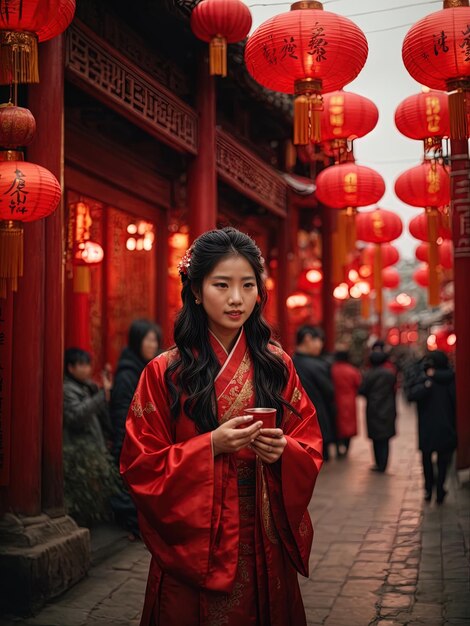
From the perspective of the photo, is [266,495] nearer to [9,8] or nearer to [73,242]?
[9,8]

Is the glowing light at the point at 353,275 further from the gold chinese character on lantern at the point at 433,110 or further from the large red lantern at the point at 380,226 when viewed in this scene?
the gold chinese character on lantern at the point at 433,110

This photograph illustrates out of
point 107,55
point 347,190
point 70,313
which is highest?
point 107,55

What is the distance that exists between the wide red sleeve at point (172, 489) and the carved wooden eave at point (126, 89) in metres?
3.54

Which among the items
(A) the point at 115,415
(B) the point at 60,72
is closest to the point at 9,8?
(B) the point at 60,72

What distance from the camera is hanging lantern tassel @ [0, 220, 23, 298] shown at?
4398 mm

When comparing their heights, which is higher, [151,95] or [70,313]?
[151,95]

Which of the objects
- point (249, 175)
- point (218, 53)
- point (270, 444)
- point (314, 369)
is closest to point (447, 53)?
point (218, 53)

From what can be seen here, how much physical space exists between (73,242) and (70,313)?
89cm

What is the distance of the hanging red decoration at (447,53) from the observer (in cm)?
455

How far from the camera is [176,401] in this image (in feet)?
9.38

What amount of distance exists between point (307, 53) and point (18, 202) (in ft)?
6.90

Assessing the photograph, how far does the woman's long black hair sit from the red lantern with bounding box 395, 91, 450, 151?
3.47 metres

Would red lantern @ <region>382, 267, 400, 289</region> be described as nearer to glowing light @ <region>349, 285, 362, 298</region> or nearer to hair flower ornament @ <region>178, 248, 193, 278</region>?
glowing light @ <region>349, 285, 362, 298</region>

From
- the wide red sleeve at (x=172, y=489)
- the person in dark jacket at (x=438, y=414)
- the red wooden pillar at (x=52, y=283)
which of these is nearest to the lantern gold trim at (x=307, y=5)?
the red wooden pillar at (x=52, y=283)
